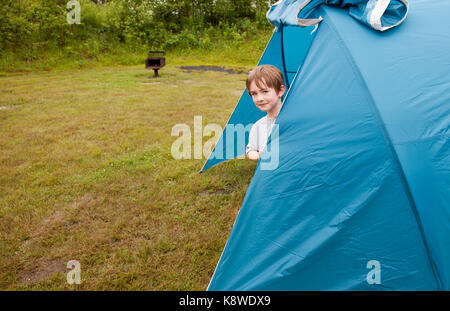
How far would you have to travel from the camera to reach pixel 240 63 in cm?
1219

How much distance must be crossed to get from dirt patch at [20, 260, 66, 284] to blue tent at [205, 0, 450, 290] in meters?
1.23

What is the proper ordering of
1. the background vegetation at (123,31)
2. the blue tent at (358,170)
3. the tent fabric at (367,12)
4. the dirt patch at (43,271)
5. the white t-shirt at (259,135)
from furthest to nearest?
the background vegetation at (123,31)
the white t-shirt at (259,135)
the dirt patch at (43,271)
the tent fabric at (367,12)
the blue tent at (358,170)

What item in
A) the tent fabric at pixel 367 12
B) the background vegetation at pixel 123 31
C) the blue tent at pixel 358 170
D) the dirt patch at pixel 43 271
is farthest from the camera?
the background vegetation at pixel 123 31

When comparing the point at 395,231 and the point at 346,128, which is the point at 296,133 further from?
the point at 395,231

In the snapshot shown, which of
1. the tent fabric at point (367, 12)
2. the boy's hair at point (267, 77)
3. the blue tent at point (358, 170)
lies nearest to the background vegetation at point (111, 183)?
the blue tent at point (358, 170)

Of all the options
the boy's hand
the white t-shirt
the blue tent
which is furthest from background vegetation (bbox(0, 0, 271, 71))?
the blue tent

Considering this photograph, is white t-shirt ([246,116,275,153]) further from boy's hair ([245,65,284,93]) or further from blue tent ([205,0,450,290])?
blue tent ([205,0,450,290])

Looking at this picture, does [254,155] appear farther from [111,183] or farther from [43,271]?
[111,183]

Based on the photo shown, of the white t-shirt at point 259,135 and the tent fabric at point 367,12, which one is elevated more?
the tent fabric at point 367,12

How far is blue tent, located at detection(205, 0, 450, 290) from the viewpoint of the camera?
1.45m

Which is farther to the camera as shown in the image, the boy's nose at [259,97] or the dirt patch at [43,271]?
the boy's nose at [259,97]

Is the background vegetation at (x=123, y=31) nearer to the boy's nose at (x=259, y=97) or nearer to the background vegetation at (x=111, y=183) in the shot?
the background vegetation at (x=111, y=183)

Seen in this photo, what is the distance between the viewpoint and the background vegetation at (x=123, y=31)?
434 inches

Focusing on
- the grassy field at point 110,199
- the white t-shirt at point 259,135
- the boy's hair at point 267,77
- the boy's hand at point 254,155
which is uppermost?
the boy's hair at point 267,77
